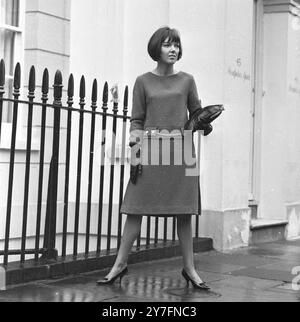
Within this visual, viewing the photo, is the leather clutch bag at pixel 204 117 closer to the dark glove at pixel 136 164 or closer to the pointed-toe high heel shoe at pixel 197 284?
the dark glove at pixel 136 164

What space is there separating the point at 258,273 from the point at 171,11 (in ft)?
11.2

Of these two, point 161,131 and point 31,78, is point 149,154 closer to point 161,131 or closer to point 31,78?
point 161,131

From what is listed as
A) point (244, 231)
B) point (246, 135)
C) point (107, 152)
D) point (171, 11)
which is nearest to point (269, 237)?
point (244, 231)

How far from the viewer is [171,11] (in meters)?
8.45

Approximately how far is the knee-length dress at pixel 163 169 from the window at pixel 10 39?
2.72 m

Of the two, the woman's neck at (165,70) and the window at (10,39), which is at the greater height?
the window at (10,39)

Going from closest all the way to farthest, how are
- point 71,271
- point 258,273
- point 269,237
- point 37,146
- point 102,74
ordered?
point 71,271 < point 258,273 < point 37,146 < point 102,74 < point 269,237

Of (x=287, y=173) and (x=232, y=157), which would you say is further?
(x=287, y=173)

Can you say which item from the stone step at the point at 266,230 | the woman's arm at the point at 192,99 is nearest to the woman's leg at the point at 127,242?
the woman's arm at the point at 192,99

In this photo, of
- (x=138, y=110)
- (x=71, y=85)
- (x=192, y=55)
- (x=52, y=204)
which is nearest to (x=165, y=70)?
(x=138, y=110)

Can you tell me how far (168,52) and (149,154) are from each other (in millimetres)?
847

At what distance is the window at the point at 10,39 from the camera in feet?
26.2

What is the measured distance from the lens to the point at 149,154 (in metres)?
5.77

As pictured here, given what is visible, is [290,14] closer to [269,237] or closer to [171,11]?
[171,11]
